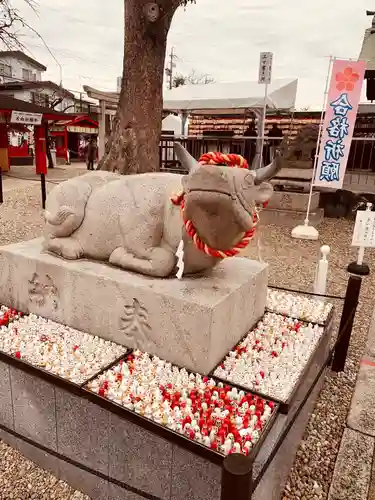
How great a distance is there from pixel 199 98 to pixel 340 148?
5.38 m

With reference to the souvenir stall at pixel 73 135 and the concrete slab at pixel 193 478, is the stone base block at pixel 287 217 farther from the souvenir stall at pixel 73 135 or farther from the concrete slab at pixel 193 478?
the souvenir stall at pixel 73 135

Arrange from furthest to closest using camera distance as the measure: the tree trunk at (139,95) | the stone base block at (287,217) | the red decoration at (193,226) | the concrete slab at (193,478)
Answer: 1. the stone base block at (287,217)
2. the tree trunk at (139,95)
3. the red decoration at (193,226)
4. the concrete slab at (193,478)

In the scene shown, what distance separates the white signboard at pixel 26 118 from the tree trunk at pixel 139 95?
2.82 metres

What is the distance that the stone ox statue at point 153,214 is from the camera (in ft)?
6.82

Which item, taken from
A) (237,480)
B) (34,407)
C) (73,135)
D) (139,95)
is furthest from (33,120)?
(73,135)

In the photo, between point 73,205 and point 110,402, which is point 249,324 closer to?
point 110,402

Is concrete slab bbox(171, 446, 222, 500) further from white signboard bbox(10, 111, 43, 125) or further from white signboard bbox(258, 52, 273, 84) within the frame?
white signboard bbox(258, 52, 273, 84)

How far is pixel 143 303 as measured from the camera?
2.69 m

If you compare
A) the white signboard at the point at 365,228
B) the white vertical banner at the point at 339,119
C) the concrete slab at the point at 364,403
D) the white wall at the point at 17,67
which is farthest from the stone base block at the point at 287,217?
the white wall at the point at 17,67

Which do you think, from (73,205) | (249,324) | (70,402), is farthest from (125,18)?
(70,402)

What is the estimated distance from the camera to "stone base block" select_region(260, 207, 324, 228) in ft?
30.7

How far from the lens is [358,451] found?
2633mm

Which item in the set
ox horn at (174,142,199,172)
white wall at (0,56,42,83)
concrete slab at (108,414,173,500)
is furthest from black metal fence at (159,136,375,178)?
white wall at (0,56,42,83)

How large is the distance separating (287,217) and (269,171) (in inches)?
299
